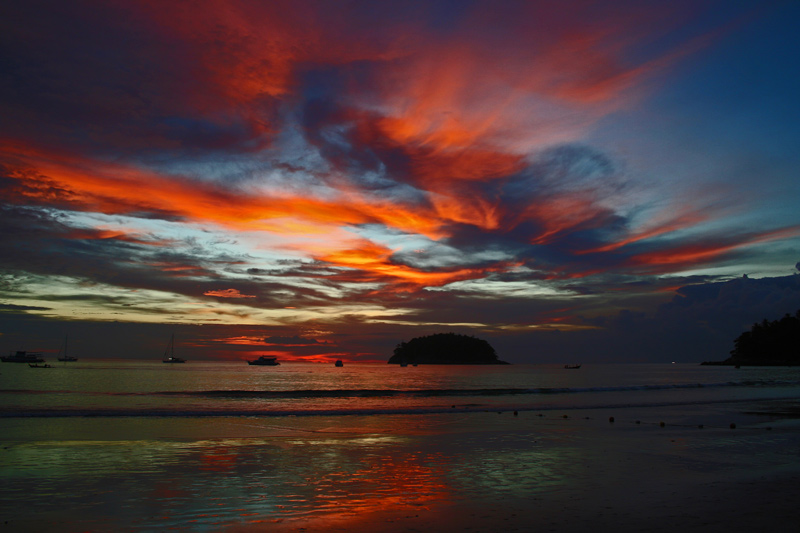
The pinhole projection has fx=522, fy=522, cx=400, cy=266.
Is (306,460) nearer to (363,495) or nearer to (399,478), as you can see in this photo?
(399,478)

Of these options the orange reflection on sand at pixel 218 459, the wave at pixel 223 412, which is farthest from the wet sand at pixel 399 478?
the wave at pixel 223 412

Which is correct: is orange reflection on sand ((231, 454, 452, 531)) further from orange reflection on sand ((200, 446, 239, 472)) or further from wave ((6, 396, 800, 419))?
wave ((6, 396, 800, 419))

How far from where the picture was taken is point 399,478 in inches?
553

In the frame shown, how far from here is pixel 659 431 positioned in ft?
80.0

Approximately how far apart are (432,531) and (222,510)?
4548 millimetres

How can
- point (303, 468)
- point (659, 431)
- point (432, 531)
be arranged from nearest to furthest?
point (432, 531) < point (303, 468) < point (659, 431)

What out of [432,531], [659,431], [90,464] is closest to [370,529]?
[432,531]

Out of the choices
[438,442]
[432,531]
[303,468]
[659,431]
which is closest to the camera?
[432,531]

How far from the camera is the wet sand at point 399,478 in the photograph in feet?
33.3

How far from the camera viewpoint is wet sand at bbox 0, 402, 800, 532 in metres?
10.2

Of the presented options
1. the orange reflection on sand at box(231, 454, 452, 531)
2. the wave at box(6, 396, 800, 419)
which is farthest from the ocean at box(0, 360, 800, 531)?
the wave at box(6, 396, 800, 419)

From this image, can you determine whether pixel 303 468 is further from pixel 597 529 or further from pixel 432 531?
pixel 597 529

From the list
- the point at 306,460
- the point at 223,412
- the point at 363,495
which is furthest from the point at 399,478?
the point at 223,412

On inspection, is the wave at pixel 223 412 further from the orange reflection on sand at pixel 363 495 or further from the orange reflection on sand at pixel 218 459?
the orange reflection on sand at pixel 363 495
